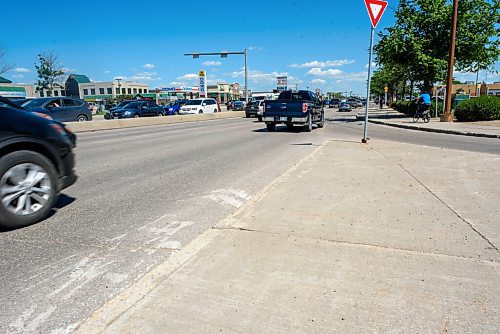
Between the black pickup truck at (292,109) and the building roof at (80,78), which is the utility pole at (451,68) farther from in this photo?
the building roof at (80,78)

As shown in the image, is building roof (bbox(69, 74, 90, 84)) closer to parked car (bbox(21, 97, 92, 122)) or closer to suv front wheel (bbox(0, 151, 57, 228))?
parked car (bbox(21, 97, 92, 122))

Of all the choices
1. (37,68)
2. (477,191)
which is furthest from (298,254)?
(37,68)

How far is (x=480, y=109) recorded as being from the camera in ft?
70.8

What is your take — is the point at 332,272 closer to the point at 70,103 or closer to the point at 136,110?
the point at 70,103

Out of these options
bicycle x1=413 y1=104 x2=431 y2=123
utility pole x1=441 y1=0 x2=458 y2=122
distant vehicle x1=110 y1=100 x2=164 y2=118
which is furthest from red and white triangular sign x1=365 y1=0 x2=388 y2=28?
distant vehicle x1=110 y1=100 x2=164 y2=118

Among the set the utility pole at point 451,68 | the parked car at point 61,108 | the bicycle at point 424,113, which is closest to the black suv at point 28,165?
the parked car at point 61,108

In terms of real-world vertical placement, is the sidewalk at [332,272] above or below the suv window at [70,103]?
below

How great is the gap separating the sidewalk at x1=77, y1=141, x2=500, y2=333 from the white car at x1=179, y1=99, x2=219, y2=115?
30274mm

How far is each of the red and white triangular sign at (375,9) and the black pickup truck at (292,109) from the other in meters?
6.00

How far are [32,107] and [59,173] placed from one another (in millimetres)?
17272

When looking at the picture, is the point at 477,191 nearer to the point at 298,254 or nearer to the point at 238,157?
the point at 298,254

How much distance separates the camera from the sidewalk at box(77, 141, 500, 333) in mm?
2375

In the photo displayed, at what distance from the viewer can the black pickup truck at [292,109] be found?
16312 millimetres

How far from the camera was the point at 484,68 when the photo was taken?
86.8 ft
